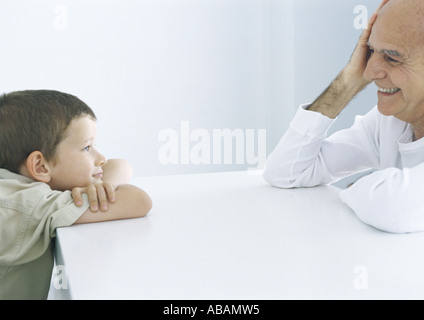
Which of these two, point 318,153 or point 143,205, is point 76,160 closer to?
point 143,205

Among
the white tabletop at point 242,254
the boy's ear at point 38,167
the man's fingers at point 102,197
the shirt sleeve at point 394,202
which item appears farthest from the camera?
the boy's ear at point 38,167

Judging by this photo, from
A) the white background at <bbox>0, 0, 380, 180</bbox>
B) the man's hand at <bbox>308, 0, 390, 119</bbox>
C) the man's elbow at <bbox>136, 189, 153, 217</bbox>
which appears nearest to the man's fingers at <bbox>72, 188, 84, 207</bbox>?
the man's elbow at <bbox>136, 189, 153, 217</bbox>

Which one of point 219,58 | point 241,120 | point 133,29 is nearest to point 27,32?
point 133,29

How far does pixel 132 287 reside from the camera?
619mm

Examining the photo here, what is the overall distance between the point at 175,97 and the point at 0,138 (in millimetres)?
2087

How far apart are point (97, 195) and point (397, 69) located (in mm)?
683

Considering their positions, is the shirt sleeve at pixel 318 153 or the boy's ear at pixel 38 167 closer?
the boy's ear at pixel 38 167

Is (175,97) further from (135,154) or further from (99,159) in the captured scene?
(99,159)

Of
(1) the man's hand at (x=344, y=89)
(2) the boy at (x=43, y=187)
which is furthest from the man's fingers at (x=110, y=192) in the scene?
(1) the man's hand at (x=344, y=89)

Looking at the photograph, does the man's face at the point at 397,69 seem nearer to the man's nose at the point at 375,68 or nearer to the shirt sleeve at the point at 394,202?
the man's nose at the point at 375,68

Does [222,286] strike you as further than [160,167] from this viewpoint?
No

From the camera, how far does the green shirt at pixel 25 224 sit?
0.86m

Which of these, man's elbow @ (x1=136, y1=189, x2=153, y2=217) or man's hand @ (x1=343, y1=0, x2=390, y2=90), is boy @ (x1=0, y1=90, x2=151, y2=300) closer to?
man's elbow @ (x1=136, y1=189, x2=153, y2=217)

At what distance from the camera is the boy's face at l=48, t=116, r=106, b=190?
1041mm
